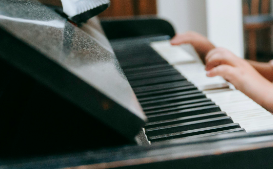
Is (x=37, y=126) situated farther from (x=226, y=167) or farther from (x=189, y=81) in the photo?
(x=189, y=81)

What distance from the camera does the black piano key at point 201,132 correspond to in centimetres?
45

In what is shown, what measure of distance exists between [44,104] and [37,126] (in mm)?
34

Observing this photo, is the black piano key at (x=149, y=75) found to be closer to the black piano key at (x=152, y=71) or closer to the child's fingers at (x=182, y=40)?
the black piano key at (x=152, y=71)

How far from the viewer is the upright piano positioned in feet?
0.95

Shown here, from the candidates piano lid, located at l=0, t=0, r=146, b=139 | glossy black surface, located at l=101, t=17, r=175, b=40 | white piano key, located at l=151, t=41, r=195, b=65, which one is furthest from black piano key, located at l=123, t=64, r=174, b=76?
glossy black surface, located at l=101, t=17, r=175, b=40

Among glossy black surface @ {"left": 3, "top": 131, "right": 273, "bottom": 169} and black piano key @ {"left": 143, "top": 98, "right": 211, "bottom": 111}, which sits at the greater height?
glossy black surface @ {"left": 3, "top": 131, "right": 273, "bottom": 169}

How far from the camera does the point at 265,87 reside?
67 cm

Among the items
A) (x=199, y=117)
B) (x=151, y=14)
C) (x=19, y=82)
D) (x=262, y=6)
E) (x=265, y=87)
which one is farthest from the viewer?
(x=262, y=6)

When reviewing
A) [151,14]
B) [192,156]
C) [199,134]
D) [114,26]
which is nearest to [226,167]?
[192,156]

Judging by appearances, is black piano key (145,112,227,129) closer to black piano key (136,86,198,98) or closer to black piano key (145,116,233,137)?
black piano key (145,116,233,137)

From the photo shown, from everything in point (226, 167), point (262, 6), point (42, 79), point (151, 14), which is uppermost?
point (42, 79)

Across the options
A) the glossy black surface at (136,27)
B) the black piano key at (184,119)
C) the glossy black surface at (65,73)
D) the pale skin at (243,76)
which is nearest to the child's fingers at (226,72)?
the pale skin at (243,76)

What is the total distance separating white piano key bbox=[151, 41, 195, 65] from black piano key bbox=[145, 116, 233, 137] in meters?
0.51

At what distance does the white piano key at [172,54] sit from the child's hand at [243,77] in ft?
0.73
